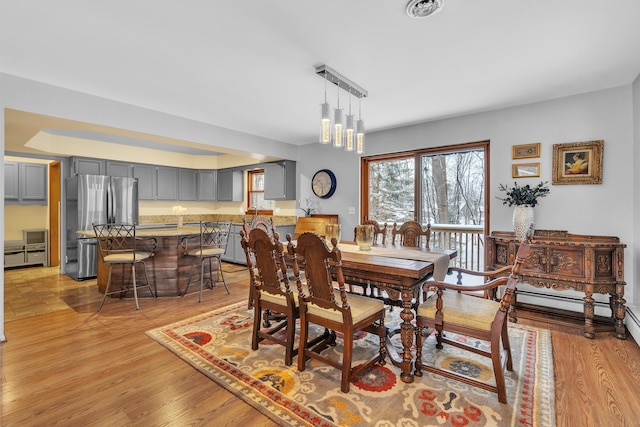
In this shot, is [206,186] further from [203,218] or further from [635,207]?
[635,207]

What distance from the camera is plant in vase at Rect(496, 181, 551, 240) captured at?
10.7 feet

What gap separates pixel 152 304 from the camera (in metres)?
3.74

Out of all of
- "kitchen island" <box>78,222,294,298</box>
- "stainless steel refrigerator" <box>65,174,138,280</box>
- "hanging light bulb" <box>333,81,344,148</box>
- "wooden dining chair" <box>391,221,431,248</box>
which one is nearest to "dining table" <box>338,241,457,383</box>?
"wooden dining chair" <box>391,221,431,248</box>

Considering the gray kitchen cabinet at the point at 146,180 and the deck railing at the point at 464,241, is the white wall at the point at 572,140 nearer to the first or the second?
the deck railing at the point at 464,241

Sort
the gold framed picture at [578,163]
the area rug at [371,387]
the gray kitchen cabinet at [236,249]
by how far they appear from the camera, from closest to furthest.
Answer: the area rug at [371,387] < the gold framed picture at [578,163] < the gray kitchen cabinet at [236,249]

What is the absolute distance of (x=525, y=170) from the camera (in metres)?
3.59

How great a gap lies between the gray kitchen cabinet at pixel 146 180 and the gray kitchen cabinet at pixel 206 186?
3.28 ft

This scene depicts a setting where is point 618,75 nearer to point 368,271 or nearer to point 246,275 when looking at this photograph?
point 368,271

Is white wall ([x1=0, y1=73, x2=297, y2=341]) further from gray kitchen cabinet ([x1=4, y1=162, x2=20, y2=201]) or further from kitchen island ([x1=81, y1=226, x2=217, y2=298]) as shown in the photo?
gray kitchen cabinet ([x1=4, y1=162, x2=20, y2=201])

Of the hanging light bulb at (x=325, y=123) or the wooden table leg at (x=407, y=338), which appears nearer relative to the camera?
the wooden table leg at (x=407, y=338)

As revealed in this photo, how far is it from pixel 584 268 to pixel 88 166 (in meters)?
7.09

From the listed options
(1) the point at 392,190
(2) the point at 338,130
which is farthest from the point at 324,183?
(2) the point at 338,130

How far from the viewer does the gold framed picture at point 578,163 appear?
317 centimetres

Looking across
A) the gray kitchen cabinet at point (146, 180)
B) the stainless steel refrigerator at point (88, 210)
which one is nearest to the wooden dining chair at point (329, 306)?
the stainless steel refrigerator at point (88, 210)
